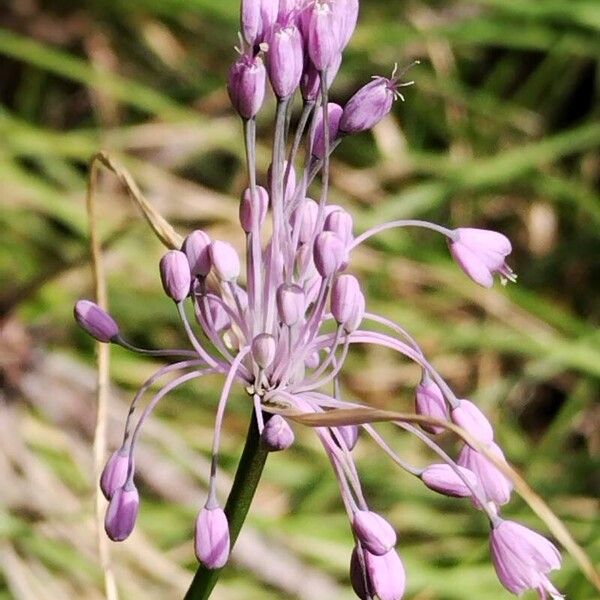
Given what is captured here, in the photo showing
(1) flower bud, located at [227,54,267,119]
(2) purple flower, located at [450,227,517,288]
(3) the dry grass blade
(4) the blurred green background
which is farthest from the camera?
(4) the blurred green background

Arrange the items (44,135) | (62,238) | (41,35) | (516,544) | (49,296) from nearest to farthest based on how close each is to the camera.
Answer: (516,544)
(49,296)
(44,135)
(62,238)
(41,35)

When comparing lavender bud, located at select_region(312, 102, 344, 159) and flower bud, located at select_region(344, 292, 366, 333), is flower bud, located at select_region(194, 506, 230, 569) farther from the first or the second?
lavender bud, located at select_region(312, 102, 344, 159)

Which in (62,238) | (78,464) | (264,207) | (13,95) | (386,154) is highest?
(264,207)

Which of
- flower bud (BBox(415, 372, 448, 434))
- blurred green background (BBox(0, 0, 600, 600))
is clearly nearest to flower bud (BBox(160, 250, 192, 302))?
flower bud (BBox(415, 372, 448, 434))

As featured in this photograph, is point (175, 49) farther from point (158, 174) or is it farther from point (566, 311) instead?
point (566, 311)

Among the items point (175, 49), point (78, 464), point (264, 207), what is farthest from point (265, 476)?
point (264, 207)

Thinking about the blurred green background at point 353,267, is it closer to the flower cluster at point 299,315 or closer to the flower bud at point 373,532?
the flower cluster at point 299,315
